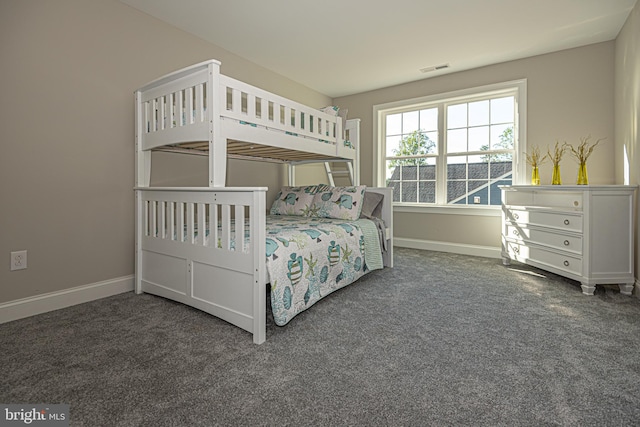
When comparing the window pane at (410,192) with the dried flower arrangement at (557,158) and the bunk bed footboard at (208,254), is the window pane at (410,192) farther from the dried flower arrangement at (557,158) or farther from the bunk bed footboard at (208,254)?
the bunk bed footboard at (208,254)

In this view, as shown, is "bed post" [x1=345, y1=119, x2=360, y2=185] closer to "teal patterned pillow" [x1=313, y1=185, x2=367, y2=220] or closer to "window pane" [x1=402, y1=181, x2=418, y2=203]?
"teal patterned pillow" [x1=313, y1=185, x2=367, y2=220]

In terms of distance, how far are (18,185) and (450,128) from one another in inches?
167

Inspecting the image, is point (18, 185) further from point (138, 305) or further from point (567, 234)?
point (567, 234)

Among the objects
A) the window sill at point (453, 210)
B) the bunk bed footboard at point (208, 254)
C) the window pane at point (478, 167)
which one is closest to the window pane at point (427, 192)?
the window sill at point (453, 210)

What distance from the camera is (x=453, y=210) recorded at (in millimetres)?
3990

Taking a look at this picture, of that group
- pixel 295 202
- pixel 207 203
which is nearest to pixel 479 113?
pixel 295 202

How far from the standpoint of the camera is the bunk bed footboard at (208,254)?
166 cm

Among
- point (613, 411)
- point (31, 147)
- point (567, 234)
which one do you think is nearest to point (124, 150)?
point (31, 147)

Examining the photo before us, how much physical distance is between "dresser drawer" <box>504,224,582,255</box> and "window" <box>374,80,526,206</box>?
0.69 m

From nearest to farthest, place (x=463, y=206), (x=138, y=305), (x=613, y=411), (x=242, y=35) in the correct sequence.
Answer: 1. (x=613, y=411)
2. (x=138, y=305)
3. (x=242, y=35)
4. (x=463, y=206)

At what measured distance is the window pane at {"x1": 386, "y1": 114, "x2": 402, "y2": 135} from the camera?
446 centimetres

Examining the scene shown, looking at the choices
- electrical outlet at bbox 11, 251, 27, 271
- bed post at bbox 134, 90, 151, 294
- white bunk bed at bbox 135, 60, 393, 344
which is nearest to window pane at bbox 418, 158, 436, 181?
white bunk bed at bbox 135, 60, 393, 344

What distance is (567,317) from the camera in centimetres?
196

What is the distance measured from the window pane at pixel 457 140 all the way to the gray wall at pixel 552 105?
53 cm
